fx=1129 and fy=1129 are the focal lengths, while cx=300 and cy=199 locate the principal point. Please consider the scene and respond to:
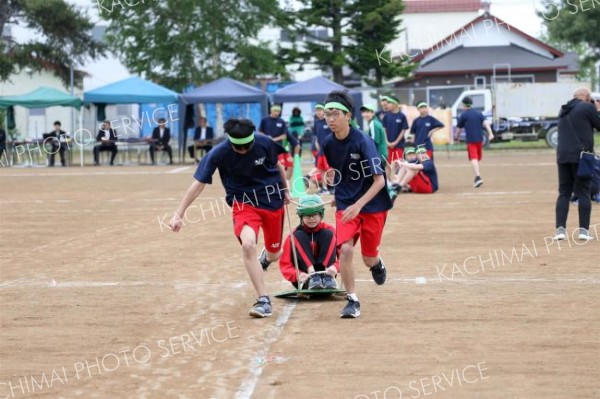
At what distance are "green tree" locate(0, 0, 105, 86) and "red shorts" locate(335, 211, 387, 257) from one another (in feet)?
167

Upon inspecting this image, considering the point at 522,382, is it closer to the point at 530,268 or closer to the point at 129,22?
the point at 530,268

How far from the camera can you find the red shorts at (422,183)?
75.8 ft

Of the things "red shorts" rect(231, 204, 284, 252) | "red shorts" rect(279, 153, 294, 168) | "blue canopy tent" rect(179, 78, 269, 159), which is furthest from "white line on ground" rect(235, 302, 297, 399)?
"blue canopy tent" rect(179, 78, 269, 159)

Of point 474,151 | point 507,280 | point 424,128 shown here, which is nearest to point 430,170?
point 424,128

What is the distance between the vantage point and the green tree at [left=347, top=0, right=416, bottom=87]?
174 feet

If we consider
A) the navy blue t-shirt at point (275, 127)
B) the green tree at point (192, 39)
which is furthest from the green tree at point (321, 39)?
the navy blue t-shirt at point (275, 127)

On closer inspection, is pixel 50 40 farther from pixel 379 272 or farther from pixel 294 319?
pixel 294 319

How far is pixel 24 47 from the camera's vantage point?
59.8m

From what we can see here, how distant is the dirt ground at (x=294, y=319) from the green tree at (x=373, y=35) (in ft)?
120

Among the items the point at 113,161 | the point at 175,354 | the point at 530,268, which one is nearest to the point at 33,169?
the point at 113,161

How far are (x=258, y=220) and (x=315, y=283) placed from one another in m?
0.81

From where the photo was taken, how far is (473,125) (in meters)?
24.8

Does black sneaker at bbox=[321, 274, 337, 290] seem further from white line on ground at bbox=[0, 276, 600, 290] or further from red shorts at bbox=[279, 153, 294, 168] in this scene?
red shorts at bbox=[279, 153, 294, 168]

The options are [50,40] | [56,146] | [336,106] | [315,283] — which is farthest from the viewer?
[50,40]
